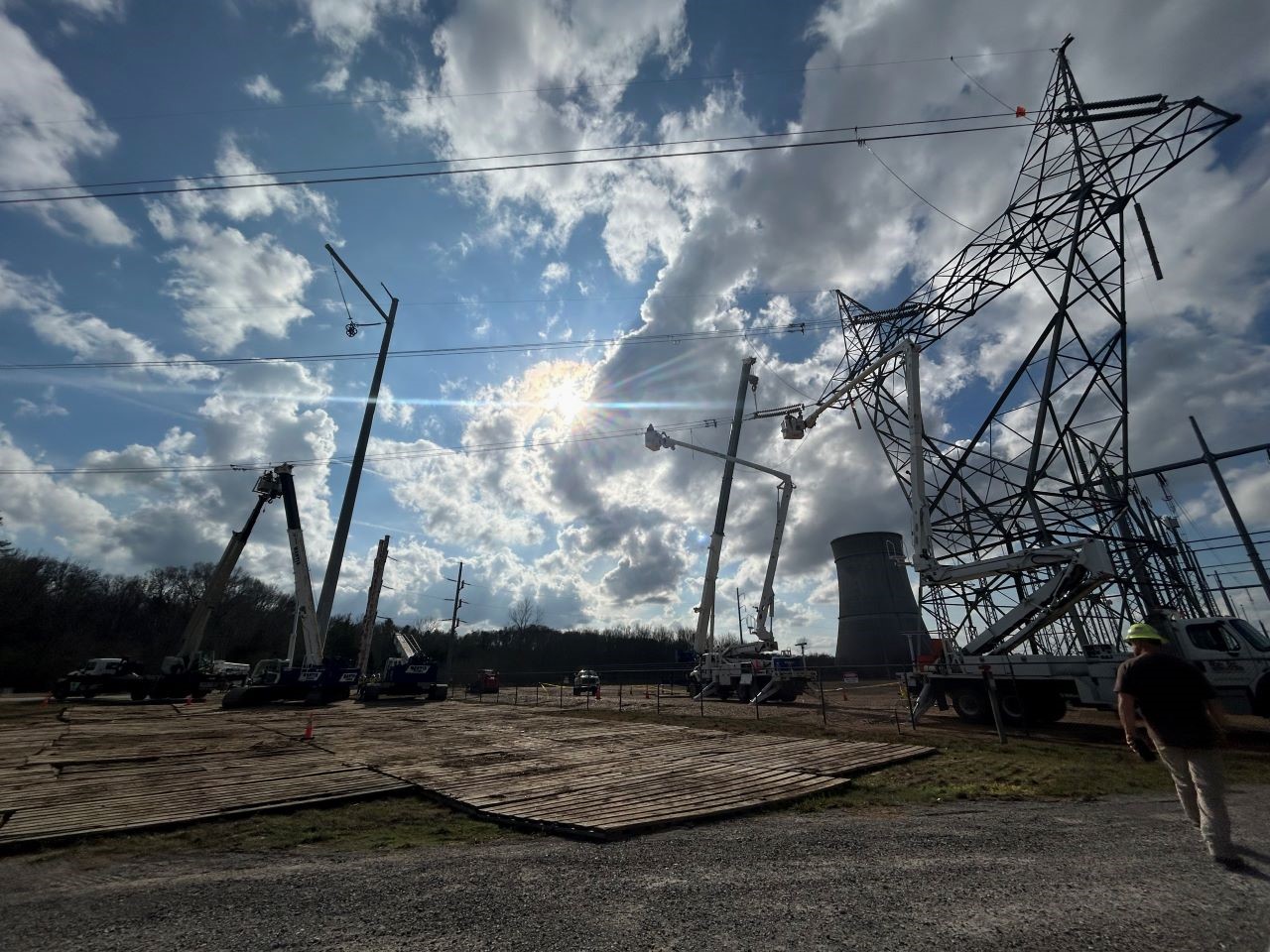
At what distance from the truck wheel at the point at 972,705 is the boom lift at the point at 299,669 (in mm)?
24756

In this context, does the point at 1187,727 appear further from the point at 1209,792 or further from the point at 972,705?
the point at 972,705

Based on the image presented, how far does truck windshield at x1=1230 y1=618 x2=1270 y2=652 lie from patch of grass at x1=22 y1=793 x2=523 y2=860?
15673mm

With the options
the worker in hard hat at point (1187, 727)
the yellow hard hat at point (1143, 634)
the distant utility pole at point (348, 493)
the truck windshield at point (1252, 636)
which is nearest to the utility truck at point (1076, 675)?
the truck windshield at point (1252, 636)

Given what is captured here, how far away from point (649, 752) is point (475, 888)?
6.98m

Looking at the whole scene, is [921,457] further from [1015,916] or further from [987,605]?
[1015,916]

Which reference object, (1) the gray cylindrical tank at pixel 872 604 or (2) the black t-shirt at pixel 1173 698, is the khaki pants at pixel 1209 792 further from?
(1) the gray cylindrical tank at pixel 872 604

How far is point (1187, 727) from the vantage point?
4270mm

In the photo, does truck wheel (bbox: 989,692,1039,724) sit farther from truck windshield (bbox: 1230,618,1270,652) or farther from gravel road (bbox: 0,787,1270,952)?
gravel road (bbox: 0,787,1270,952)

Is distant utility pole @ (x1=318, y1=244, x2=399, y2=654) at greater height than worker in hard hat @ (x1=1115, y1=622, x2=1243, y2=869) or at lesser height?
greater

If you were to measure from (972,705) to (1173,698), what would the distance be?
13508mm

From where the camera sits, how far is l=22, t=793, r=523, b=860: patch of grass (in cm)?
537

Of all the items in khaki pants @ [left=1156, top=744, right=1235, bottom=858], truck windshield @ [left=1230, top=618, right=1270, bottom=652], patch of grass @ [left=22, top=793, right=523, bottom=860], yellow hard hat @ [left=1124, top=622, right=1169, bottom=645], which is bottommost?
patch of grass @ [left=22, top=793, right=523, bottom=860]

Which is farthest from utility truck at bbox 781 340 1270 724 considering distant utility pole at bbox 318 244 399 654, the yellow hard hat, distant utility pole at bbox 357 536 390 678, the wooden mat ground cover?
distant utility pole at bbox 357 536 390 678

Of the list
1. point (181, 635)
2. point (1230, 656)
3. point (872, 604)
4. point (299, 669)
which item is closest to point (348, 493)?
point (299, 669)
